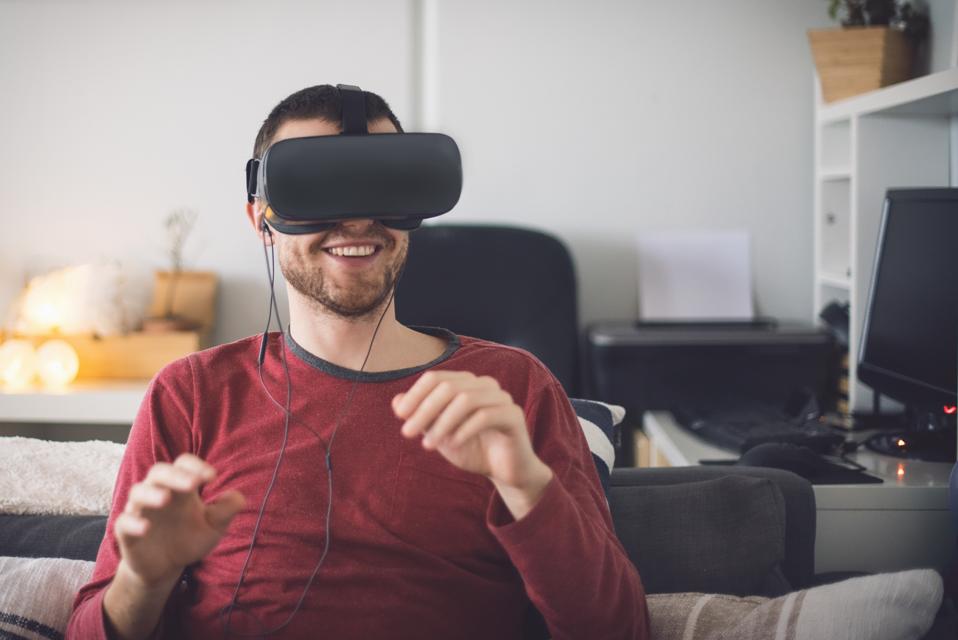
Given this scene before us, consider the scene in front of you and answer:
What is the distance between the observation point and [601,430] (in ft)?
4.81

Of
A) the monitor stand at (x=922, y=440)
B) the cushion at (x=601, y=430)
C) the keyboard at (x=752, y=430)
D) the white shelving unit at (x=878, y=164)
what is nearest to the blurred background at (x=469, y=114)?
the white shelving unit at (x=878, y=164)

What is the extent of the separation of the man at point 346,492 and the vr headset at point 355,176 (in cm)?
10

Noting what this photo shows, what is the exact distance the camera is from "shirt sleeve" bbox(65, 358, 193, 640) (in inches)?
42.2

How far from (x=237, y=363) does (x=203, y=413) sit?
8 centimetres

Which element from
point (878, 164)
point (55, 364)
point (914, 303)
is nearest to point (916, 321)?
point (914, 303)

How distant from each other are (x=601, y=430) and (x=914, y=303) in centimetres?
81

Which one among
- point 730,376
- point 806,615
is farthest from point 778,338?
point 806,615

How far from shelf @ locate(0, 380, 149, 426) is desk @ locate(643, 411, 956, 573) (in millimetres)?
1707

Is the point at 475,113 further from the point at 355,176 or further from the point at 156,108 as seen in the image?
the point at 355,176

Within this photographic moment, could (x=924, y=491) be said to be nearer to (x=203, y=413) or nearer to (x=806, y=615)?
Answer: (x=806, y=615)

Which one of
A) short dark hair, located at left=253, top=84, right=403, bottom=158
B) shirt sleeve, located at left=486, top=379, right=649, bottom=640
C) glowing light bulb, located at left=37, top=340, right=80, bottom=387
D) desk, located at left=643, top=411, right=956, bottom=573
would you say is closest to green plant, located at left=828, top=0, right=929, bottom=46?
desk, located at left=643, top=411, right=956, bottom=573

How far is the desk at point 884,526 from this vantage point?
5.47ft

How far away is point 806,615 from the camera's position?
102cm

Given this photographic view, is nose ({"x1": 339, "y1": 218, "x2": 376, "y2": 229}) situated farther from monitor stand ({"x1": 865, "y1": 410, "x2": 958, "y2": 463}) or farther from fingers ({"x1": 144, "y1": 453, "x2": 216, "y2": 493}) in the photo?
monitor stand ({"x1": 865, "y1": 410, "x2": 958, "y2": 463})
